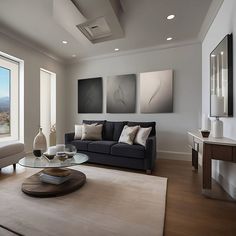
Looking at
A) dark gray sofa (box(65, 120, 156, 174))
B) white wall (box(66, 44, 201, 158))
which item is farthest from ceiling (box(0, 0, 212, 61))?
dark gray sofa (box(65, 120, 156, 174))

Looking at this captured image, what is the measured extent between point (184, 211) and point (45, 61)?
14.7ft

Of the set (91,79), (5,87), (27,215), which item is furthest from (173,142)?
(5,87)

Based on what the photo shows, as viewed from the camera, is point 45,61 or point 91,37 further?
point 45,61

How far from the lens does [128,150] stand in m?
2.90

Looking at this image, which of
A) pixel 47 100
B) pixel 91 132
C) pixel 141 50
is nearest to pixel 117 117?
pixel 91 132

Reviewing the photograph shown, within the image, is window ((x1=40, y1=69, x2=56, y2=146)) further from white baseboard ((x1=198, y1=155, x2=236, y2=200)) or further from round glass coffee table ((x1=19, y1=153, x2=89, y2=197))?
white baseboard ((x1=198, y1=155, x2=236, y2=200))

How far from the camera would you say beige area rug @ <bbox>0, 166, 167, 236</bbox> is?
137 centimetres

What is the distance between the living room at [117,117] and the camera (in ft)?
5.37

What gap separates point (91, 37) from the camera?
9.52 feet

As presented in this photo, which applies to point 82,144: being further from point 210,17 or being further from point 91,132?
point 210,17

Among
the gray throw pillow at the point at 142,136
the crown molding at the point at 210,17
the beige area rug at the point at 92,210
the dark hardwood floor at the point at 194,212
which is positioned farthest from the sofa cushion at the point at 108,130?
the crown molding at the point at 210,17

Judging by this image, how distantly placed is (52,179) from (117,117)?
97.0 inches

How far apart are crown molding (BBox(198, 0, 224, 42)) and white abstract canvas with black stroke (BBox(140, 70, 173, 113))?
0.94 m

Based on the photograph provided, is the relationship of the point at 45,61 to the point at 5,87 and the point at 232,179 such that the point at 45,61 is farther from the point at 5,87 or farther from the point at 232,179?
the point at 232,179
